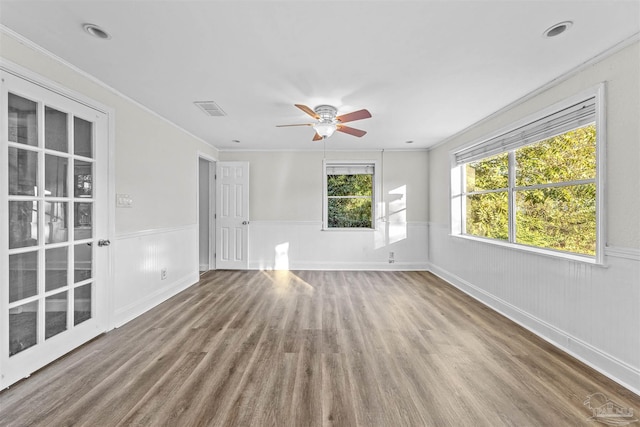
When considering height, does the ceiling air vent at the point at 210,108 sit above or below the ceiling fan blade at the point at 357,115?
above

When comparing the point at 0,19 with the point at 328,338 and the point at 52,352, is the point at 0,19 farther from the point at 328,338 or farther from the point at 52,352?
the point at 328,338

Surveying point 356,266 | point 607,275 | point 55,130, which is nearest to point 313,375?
point 607,275

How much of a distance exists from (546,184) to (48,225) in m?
4.54

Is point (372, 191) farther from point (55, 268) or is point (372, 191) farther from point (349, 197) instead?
point (55, 268)

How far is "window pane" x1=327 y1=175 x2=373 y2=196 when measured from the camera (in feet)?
18.7

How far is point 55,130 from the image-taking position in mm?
2299

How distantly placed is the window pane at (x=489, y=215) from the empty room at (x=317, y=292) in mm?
45

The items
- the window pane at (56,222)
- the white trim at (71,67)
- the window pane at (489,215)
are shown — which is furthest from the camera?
the window pane at (489,215)

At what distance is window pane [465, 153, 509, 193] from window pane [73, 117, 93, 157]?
4571 millimetres

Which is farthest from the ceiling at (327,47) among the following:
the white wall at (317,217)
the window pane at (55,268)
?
the white wall at (317,217)

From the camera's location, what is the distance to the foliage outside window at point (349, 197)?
567cm

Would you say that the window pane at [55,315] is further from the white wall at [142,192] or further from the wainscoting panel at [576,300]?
the wainscoting panel at [576,300]

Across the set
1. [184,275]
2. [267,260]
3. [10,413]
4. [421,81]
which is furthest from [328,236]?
[10,413]

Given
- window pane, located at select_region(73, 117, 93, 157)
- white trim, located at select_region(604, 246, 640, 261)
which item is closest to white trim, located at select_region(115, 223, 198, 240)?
window pane, located at select_region(73, 117, 93, 157)
